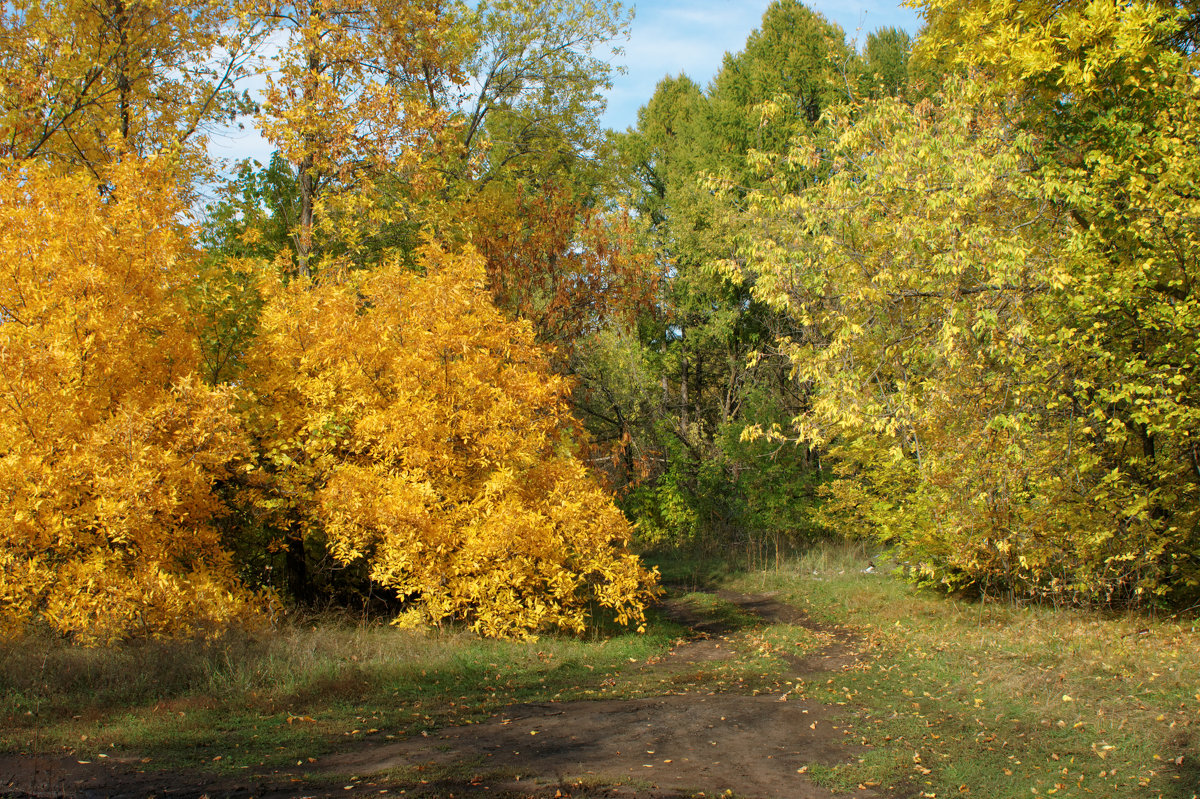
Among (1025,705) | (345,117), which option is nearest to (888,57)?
(345,117)

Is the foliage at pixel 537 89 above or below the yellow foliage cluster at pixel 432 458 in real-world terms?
above

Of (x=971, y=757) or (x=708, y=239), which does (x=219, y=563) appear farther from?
(x=708, y=239)

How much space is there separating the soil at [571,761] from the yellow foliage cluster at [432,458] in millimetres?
2438

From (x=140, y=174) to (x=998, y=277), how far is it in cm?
910

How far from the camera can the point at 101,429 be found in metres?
7.54

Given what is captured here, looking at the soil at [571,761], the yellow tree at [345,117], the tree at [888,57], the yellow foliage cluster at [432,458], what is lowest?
the soil at [571,761]

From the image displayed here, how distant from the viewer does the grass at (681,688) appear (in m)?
5.32

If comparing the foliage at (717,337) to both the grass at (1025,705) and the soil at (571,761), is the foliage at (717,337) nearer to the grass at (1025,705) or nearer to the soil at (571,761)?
the grass at (1025,705)

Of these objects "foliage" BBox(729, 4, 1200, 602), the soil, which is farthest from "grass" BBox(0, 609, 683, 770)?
"foliage" BBox(729, 4, 1200, 602)

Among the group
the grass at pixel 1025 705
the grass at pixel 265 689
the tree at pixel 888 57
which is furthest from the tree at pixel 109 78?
the tree at pixel 888 57

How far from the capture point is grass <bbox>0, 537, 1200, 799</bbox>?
5.32 metres

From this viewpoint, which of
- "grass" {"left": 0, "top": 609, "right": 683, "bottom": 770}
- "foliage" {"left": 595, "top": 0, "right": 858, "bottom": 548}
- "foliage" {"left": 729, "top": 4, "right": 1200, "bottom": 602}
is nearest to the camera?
"grass" {"left": 0, "top": 609, "right": 683, "bottom": 770}

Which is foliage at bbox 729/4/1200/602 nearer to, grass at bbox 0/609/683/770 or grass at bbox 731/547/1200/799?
grass at bbox 731/547/1200/799

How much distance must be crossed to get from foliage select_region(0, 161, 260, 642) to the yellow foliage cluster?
112 centimetres
